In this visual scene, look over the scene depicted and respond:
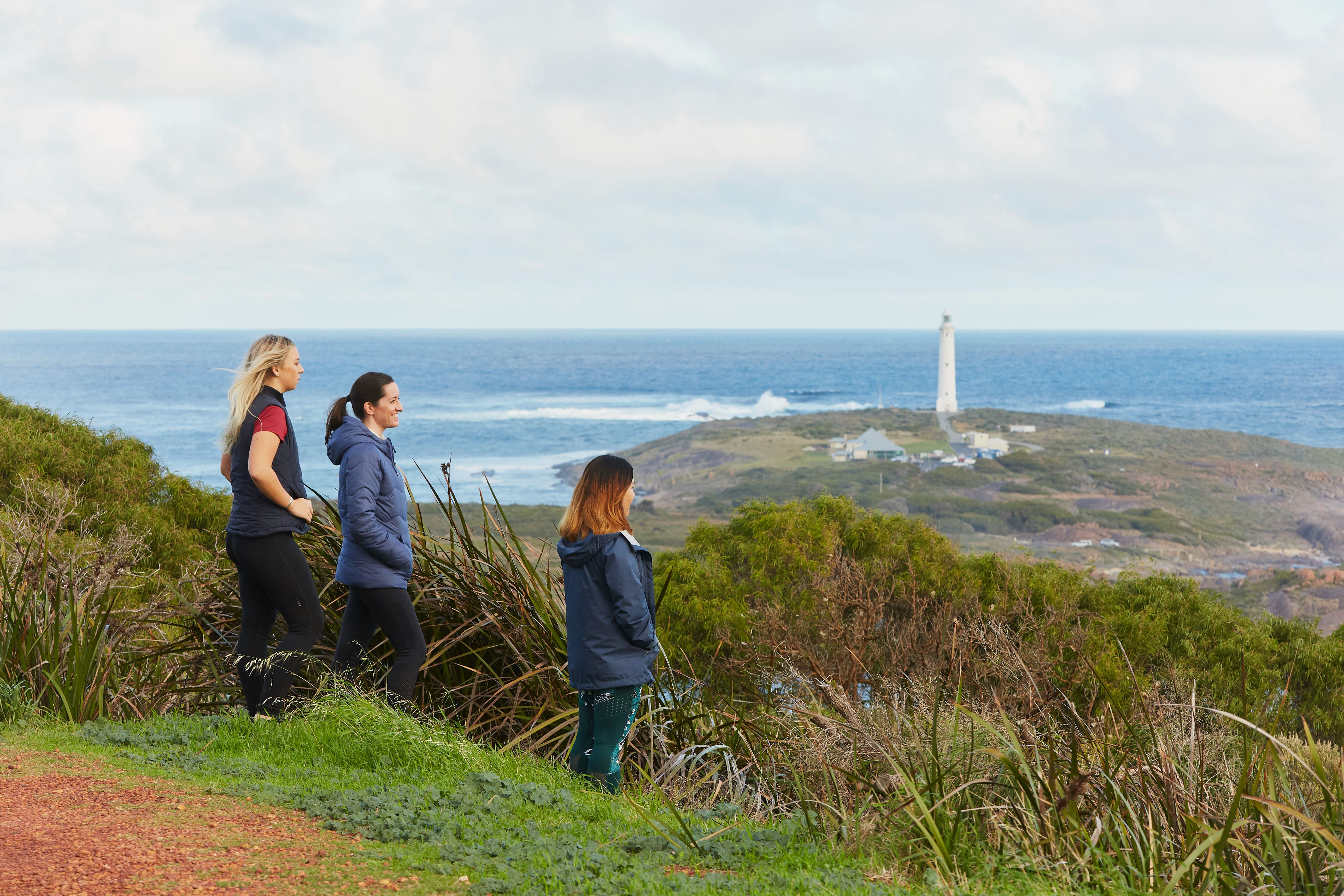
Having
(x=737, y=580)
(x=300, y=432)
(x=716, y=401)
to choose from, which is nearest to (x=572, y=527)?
(x=737, y=580)

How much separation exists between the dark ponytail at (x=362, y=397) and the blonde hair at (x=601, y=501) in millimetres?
1079

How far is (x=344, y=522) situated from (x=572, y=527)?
1.07 metres

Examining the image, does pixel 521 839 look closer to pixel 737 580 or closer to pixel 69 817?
pixel 69 817

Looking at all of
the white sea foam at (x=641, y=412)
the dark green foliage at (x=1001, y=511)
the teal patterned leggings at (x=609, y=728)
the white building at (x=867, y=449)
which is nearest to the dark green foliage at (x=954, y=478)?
the dark green foliage at (x=1001, y=511)

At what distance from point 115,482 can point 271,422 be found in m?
10.8

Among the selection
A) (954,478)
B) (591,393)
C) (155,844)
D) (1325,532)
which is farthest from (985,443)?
(155,844)

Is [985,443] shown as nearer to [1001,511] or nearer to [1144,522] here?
[1001,511]

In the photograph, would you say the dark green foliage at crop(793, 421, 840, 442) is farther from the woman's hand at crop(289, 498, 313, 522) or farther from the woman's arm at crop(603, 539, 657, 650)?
the woman's arm at crop(603, 539, 657, 650)

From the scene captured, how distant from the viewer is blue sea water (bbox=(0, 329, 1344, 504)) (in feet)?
253

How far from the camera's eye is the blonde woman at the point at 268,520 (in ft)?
13.4

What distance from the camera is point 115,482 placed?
527 inches

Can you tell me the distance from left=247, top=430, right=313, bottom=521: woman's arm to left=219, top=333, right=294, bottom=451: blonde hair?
0.39ft

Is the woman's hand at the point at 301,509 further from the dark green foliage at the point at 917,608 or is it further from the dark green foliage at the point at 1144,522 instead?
the dark green foliage at the point at 1144,522

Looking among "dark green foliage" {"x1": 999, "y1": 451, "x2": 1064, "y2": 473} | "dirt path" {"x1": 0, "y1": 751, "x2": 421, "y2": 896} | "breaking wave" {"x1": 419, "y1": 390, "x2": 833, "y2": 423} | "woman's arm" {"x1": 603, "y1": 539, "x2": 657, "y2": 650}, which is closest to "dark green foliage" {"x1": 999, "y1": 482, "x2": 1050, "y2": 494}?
"dark green foliage" {"x1": 999, "y1": 451, "x2": 1064, "y2": 473}
